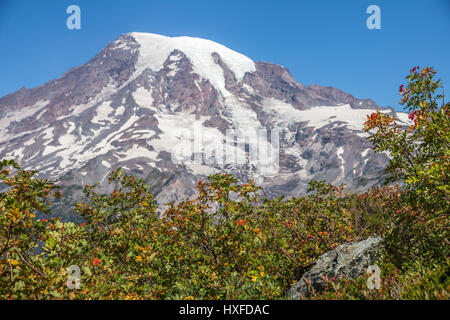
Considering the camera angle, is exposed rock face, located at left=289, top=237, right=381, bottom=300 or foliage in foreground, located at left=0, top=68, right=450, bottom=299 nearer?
foliage in foreground, located at left=0, top=68, right=450, bottom=299

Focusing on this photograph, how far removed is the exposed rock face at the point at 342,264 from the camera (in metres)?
7.86

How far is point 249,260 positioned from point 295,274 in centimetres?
260

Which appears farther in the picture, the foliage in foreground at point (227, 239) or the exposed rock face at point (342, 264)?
the exposed rock face at point (342, 264)

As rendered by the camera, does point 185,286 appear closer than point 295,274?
Yes

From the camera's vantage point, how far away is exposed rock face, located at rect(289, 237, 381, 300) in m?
7.86

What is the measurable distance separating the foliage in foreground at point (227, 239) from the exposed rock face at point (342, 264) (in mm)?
367

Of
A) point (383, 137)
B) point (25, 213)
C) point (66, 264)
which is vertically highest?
point (383, 137)

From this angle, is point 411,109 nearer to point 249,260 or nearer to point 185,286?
point 249,260

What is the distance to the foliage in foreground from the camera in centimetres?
518

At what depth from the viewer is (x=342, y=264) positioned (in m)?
8.07

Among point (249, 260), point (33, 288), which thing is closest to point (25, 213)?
point (33, 288)

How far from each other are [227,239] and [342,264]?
3.27 m

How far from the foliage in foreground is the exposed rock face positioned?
37 cm
